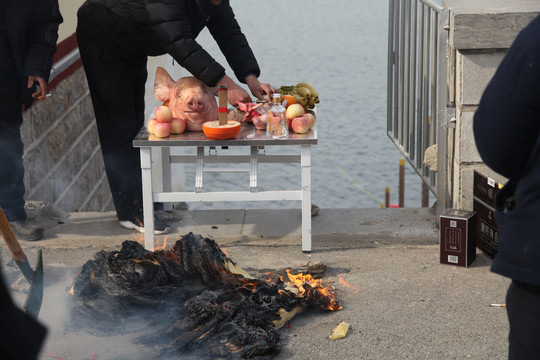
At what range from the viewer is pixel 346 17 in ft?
203

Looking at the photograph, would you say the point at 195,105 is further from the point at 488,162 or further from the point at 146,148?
the point at 488,162

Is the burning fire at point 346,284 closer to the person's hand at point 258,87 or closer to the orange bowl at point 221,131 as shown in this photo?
the orange bowl at point 221,131

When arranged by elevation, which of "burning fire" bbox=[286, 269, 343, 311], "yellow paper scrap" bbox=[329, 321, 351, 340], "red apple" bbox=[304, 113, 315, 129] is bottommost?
"yellow paper scrap" bbox=[329, 321, 351, 340]

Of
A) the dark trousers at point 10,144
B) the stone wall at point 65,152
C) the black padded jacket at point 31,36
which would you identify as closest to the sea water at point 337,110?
the stone wall at point 65,152

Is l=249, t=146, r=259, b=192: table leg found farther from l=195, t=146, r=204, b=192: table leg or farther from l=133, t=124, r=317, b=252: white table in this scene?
l=195, t=146, r=204, b=192: table leg

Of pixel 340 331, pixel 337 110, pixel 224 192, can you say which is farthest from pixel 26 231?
pixel 337 110

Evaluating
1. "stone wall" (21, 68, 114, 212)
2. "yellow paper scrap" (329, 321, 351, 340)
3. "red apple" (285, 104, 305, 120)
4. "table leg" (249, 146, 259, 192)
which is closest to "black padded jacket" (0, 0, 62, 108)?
"stone wall" (21, 68, 114, 212)

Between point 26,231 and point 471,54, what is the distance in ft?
11.9

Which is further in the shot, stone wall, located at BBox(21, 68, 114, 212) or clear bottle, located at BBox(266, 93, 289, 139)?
stone wall, located at BBox(21, 68, 114, 212)

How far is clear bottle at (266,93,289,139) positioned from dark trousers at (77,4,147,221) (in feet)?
3.98

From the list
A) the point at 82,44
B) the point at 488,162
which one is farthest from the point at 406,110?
the point at 488,162

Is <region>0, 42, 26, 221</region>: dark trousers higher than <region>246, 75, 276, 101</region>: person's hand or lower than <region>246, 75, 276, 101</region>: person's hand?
lower

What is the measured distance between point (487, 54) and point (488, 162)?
10.4 feet

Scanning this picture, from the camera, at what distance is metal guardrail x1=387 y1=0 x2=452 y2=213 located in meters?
5.79
